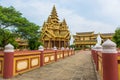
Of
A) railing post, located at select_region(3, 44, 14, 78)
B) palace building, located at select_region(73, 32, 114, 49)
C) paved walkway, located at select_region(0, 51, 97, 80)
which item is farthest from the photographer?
palace building, located at select_region(73, 32, 114, 49)

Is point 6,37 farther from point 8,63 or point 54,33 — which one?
point 54,33

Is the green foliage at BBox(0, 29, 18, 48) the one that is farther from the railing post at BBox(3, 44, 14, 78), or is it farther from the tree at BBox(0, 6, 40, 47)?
the railing post at BBox(3, 44, 14, 78)

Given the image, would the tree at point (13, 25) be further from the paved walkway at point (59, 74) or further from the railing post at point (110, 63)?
the railing post at point (110, 63)

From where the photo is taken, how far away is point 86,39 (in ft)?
205

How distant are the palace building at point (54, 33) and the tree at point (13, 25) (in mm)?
24436

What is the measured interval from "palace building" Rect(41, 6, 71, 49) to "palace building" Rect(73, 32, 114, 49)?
11.9m

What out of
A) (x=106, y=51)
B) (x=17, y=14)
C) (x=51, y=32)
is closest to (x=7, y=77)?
(x=106, y=51)

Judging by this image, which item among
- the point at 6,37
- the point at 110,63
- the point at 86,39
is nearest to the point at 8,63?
the point at 110,63

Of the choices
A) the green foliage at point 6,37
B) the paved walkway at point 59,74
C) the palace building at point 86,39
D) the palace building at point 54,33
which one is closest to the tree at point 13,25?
the green foliage at point 6,37

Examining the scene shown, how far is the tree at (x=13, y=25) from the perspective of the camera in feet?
60.8

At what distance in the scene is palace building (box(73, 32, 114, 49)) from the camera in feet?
196

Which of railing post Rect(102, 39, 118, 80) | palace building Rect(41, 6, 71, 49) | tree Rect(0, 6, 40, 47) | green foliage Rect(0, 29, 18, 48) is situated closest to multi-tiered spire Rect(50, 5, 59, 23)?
palace building Rect(41, 6, 71, 49)

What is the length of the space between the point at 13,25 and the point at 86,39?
44957mm

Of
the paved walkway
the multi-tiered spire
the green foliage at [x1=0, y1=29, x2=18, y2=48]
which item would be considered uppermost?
the multi-tiered spire
